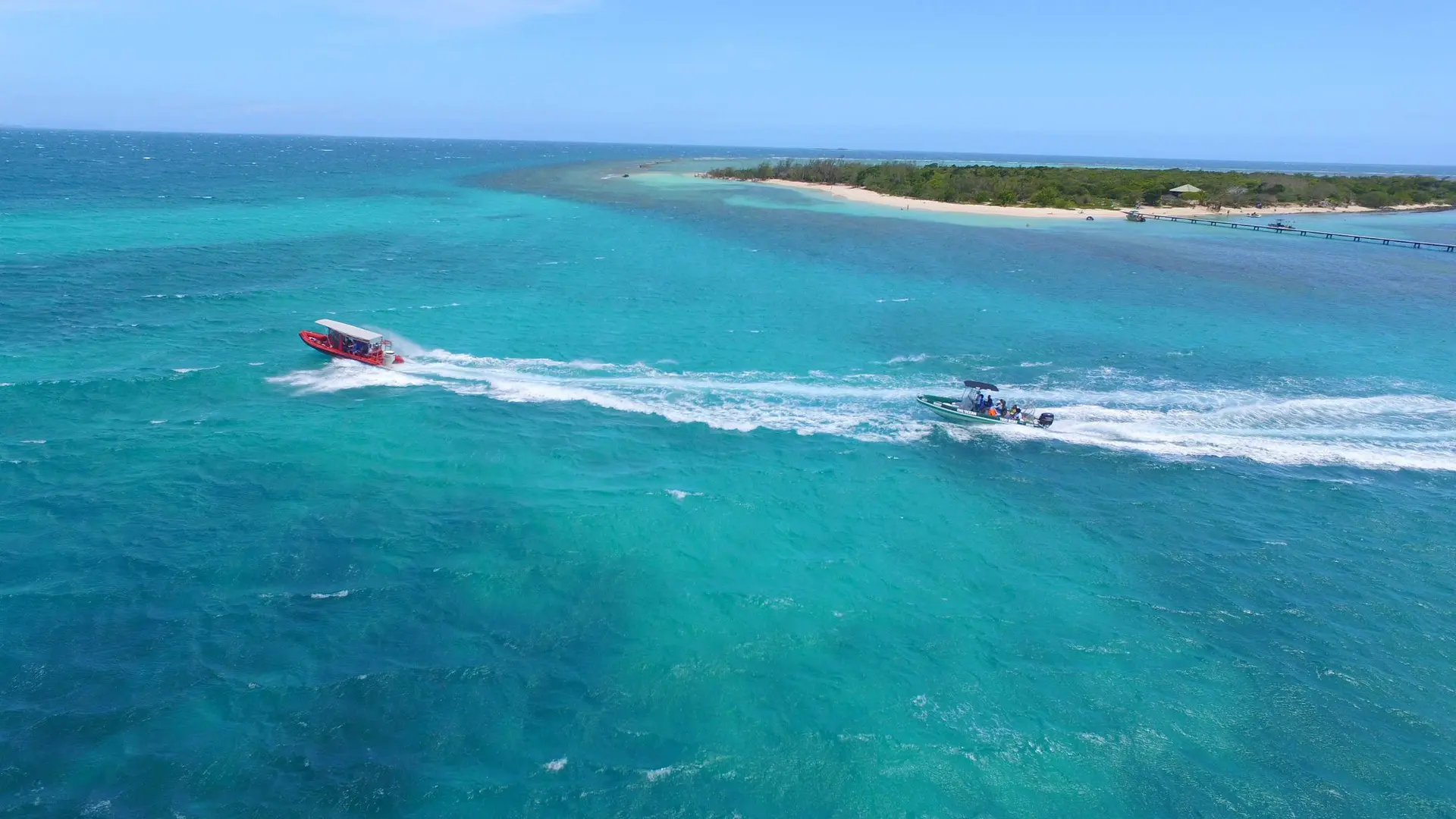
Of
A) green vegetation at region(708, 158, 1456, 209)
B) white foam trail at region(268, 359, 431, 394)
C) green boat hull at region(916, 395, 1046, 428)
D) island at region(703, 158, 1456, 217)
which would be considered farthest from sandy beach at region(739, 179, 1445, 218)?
white foam trail at region(268, 359, 431, 394)

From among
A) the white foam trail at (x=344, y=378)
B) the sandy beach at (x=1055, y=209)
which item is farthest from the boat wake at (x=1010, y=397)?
the sandy beach at (x=1055, y=209)

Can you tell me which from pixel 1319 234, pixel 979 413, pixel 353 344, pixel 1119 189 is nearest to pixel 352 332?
pixel 353 344

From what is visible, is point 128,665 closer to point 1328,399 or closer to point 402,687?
point 402,687

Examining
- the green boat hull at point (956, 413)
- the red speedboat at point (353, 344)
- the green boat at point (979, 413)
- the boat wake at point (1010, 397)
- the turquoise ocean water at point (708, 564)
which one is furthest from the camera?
the red speedboat at point (353, 344)

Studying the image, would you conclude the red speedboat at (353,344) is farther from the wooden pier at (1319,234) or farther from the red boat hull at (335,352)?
the wooden pier at (1319,234)

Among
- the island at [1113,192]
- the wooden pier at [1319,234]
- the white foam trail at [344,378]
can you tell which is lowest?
the white foam trail at [344,378]

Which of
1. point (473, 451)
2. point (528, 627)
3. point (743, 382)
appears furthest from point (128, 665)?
point (743, 382)
